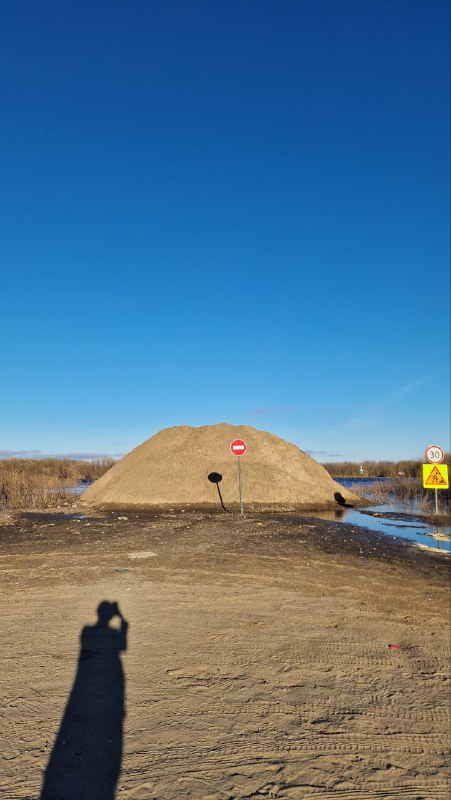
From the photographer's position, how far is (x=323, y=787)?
3643 mm

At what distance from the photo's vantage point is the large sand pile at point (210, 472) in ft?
76.3

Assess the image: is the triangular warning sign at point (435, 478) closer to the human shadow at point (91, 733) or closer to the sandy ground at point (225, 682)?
the sandy ground at point (225, 682)

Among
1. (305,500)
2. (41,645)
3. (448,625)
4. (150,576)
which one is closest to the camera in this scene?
(41,645)

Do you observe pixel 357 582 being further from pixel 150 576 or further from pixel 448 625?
pixel 150 576

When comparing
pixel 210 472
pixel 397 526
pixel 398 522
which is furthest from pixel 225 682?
pixel 210 472

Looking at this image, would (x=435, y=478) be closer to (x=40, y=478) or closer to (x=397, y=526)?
(x=397, y=526)

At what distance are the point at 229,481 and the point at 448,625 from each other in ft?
56.2

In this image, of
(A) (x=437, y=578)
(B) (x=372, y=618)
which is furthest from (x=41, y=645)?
(A) (x=437, y=578)

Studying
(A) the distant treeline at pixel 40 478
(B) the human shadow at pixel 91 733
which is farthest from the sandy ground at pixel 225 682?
(A) the distant treeline at pixel 40 478

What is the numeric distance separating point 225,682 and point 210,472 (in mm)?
19549

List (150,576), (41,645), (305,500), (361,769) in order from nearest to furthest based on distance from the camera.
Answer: (361,769) → (41,645) → (150,576) → (305,500)

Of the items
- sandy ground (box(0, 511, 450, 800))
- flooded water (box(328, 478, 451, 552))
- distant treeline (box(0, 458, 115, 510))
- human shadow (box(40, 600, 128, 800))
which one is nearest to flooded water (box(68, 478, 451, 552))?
flooded water (box(328, 478, 451, 552))

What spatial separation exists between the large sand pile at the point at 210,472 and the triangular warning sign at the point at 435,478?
19.5ft

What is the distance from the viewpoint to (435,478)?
18.8 meters
